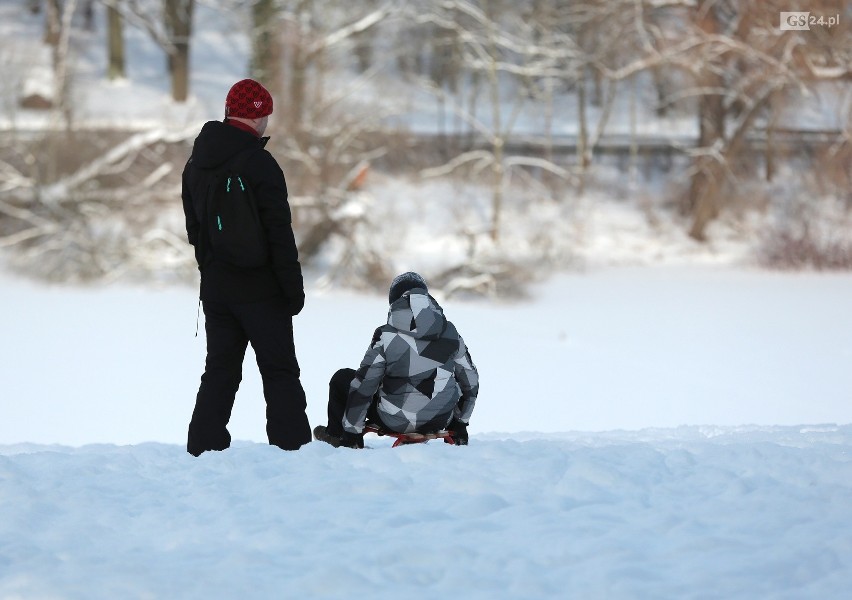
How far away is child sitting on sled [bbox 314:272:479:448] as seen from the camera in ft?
17.2

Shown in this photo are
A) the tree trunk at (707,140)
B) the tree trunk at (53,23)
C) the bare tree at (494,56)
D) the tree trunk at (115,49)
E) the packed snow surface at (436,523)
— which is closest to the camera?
the packed snow surface at (436,523)

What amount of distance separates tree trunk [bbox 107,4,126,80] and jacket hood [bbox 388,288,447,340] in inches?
991

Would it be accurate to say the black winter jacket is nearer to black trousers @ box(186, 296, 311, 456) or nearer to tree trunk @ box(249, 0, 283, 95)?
black trousers @ box(186, 296, 311, 456)

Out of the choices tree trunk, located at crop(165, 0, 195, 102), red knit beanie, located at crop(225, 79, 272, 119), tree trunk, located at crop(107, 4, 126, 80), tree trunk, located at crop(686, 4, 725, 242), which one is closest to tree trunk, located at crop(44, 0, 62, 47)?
tree trunk, located at crop(107, 4, 126, 80)

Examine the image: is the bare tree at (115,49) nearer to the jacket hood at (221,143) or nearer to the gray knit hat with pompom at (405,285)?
the jacket hood at (221,143)

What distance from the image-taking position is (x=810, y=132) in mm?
24594

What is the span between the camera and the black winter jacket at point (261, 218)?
17.3ft

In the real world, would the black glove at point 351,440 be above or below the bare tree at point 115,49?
below

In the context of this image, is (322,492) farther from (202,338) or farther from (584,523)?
(202,338)

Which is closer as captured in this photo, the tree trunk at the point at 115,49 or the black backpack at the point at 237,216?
the black backpack at the point at 237,216

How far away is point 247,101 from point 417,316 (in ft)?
3.87

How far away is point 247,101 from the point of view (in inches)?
210

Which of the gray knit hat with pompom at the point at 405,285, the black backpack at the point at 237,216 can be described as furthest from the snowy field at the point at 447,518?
the black backpack at the point at 237,216

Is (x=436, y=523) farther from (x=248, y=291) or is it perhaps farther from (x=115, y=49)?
(x=115, y=49)
